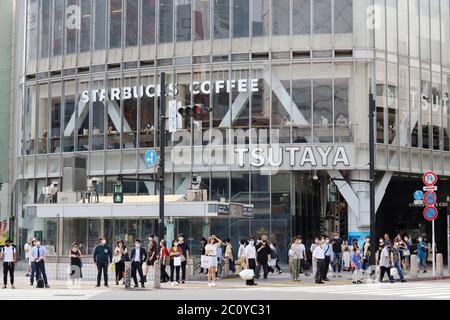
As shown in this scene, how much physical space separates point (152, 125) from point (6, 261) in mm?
18984

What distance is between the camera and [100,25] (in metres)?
51.2

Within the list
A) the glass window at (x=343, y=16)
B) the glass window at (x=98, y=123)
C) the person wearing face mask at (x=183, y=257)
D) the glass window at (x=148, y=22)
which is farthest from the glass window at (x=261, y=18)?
the person wearing face mask at (x=183, y=257)

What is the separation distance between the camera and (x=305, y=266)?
133 feet

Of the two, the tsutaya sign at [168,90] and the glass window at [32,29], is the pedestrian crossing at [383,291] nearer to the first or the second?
the tsutaya sign at [168,90]

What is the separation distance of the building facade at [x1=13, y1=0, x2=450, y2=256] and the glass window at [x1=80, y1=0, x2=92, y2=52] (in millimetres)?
72

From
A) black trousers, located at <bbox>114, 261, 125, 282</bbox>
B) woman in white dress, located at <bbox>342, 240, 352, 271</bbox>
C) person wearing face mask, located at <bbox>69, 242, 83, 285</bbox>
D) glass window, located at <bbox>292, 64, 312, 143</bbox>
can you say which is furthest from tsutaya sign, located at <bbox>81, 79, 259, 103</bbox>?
black trousers, located at <bbox>114, 261, 125, 282</bbox>

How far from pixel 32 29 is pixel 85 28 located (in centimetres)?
468

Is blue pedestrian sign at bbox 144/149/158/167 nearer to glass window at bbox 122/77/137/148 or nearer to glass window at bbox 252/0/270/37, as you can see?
glass window at bbox 122/77/137/148

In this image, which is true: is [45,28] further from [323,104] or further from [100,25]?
[323,104]

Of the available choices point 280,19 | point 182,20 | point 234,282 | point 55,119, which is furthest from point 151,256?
point 55,119
